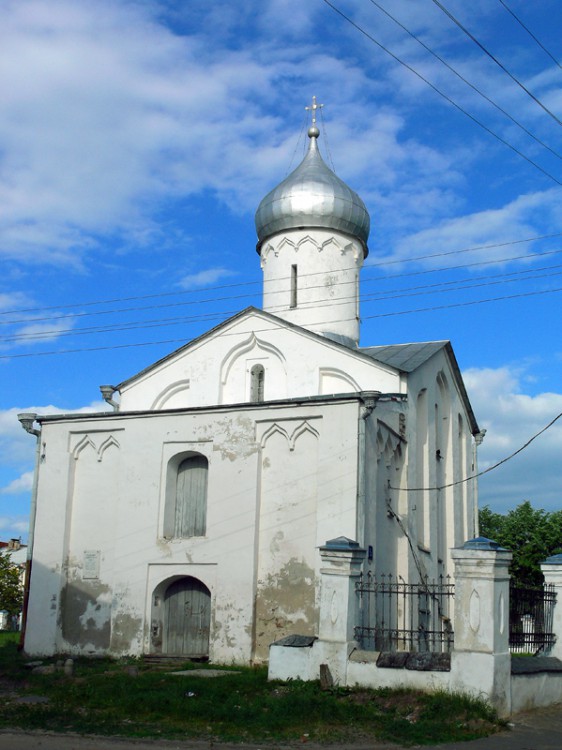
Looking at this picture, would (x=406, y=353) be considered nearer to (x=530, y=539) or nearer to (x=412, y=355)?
(x=412, y=355)

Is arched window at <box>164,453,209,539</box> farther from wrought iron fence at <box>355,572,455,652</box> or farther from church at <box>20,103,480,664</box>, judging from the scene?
wrought iron fence at <box>355,572,455,652</box>

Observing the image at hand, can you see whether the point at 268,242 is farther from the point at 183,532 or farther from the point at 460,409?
the point at 183,532

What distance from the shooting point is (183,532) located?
1712cm

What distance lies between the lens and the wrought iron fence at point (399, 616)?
13.4 m

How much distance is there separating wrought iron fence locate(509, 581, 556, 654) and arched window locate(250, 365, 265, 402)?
828 centimetres

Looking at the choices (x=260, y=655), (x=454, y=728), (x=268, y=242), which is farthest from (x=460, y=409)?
(x=454, y=728)

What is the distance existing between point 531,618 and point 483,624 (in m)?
2.35

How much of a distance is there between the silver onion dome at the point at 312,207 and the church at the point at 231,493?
11.8 feet

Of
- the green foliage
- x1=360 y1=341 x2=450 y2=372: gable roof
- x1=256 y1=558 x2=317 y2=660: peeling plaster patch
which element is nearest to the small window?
x1=360 y1=341 x2=450 y2=372: gable roof

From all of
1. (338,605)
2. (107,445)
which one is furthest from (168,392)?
(338,605)

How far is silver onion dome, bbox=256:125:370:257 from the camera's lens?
21875mm

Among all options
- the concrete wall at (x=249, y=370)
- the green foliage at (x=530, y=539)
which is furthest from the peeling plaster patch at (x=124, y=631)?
the green foliage at (x=530, y=539)

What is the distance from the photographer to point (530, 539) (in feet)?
116

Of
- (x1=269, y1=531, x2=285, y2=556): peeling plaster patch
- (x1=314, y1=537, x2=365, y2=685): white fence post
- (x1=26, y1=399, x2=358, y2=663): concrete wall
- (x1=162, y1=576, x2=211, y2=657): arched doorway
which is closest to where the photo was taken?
(x1=314, y1=537, x2=365, y2=685): white fence post
